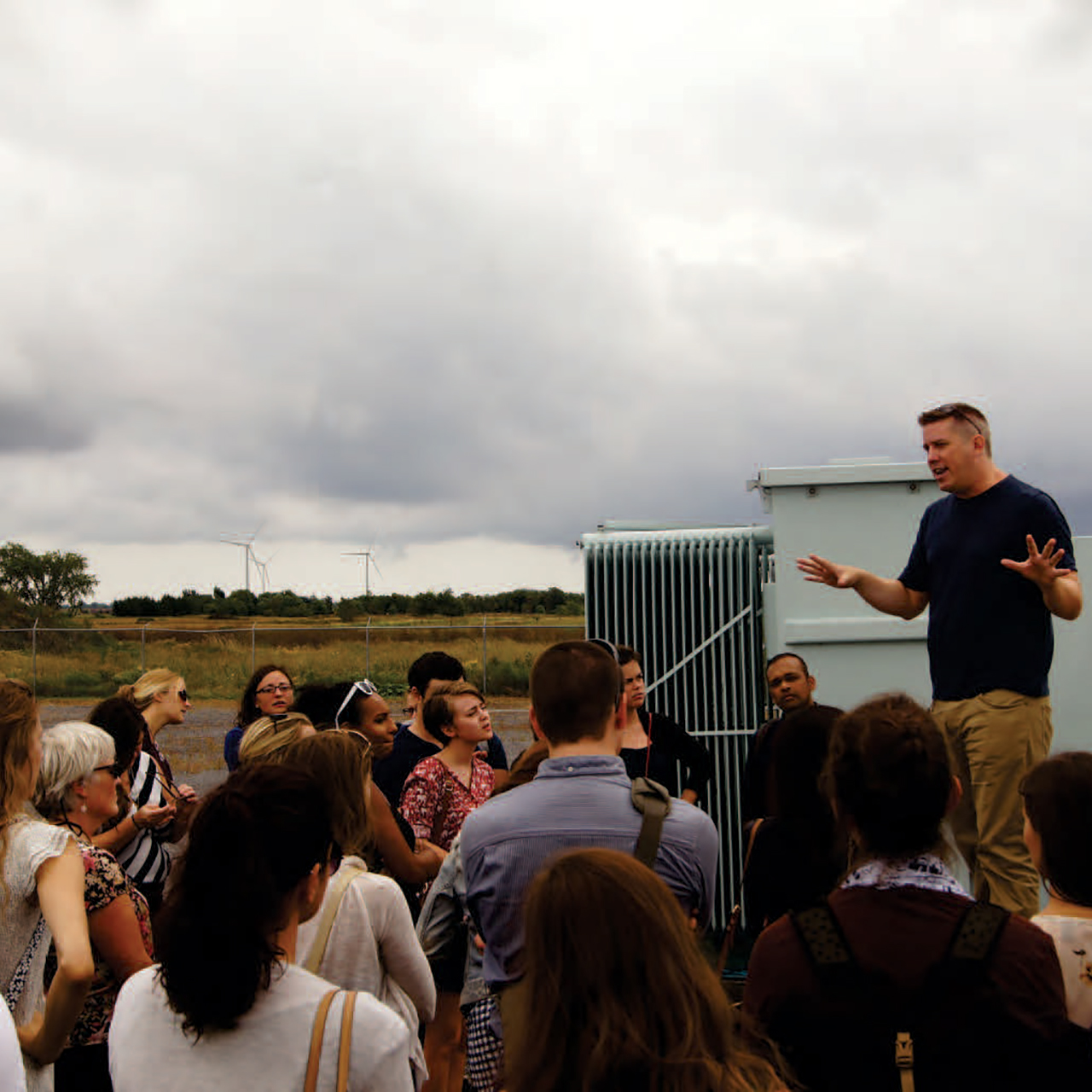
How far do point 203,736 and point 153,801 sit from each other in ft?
74.0

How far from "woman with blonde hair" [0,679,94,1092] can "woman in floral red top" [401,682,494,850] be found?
2.03m

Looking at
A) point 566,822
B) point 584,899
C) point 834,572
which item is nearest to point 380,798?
point 566,822

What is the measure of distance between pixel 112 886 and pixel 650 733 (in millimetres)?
3105

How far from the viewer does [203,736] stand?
87.3 ft

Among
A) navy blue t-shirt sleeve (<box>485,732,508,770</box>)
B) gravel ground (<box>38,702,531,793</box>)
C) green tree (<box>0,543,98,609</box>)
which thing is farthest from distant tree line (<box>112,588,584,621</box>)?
navy blue t-shirt sleeve (<box>485,732,508,770</box>)

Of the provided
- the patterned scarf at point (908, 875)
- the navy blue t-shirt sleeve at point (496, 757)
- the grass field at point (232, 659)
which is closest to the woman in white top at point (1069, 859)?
the patterned scarf at point (908, 875)

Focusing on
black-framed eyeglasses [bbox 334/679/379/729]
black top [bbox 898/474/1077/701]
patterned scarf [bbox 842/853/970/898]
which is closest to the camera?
patterned scarf [bbox 842/853/970/898]

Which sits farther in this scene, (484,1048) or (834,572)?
(834,572)

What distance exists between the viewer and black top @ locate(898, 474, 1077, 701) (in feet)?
14.5

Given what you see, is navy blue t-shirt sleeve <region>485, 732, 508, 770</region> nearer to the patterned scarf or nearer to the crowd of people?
the crowd of people

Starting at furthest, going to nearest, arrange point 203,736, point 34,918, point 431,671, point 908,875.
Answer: point 203,736 < point 431,671 < point 34,918 < point 908,875

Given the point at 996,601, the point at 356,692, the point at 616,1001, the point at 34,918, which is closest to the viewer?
the point at 616,1001

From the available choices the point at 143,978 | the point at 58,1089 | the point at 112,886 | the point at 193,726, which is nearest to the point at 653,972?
the point at 143,978

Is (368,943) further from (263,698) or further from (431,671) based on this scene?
(263,698)
